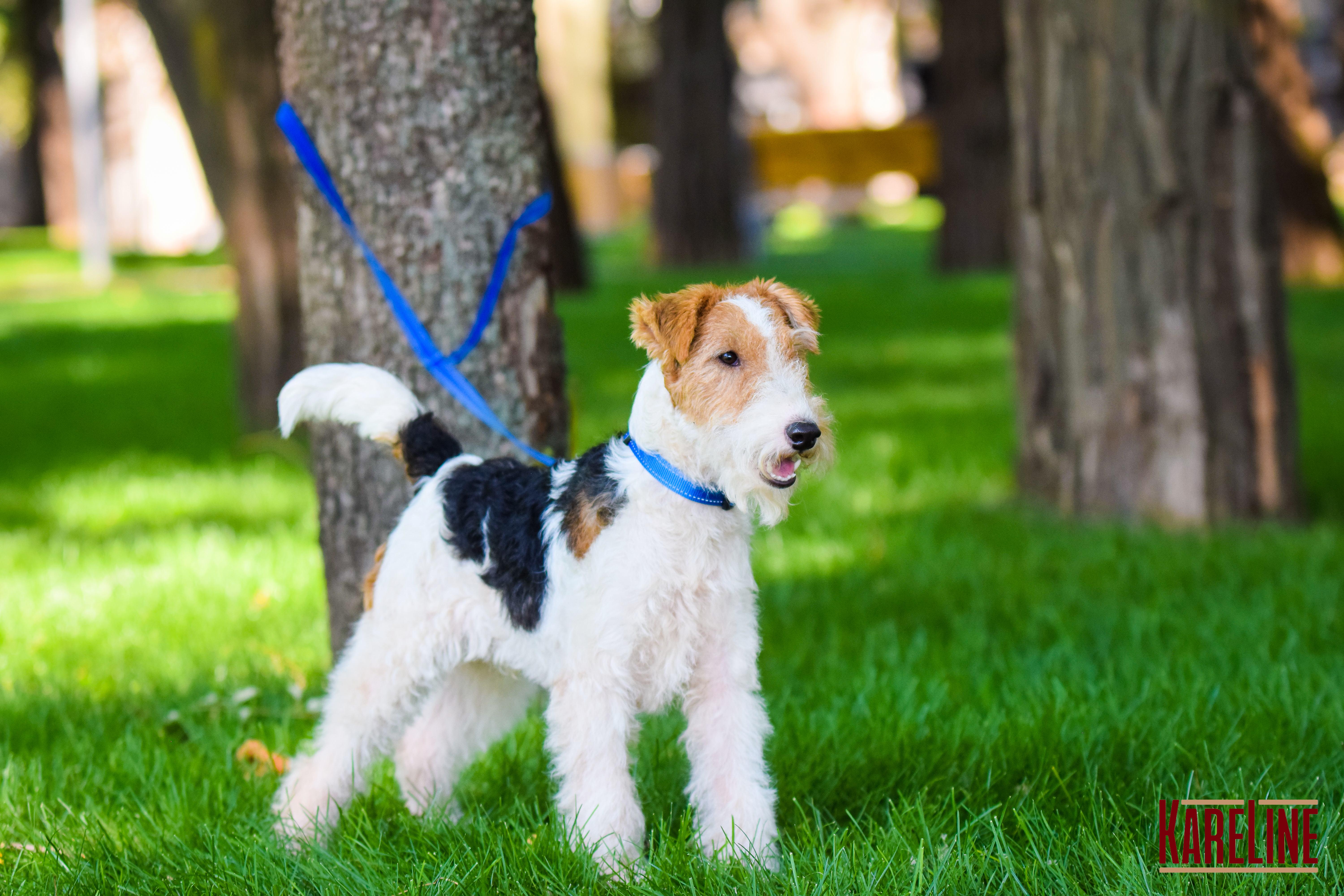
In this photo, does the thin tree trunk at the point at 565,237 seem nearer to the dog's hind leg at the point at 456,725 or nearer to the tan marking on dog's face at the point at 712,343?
the dog's hind leg at the point at 456,725

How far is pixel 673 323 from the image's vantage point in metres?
2.82

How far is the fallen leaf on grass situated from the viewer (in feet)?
12.0

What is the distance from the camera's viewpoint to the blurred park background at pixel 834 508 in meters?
3.18

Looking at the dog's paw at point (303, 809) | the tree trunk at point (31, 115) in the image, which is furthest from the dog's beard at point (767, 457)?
the tree trunk at point (31, 115)

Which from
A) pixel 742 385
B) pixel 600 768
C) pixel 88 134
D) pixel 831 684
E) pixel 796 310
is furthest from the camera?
pixel 88 134

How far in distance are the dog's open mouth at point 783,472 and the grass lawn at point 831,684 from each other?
80 cm

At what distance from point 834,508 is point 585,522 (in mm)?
4054

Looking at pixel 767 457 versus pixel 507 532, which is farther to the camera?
pixel 507 532

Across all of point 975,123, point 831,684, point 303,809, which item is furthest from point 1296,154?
point 303,809

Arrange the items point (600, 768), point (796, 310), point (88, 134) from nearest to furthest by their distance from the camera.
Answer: point (600, 768), point (796, 310), point (88, 134)

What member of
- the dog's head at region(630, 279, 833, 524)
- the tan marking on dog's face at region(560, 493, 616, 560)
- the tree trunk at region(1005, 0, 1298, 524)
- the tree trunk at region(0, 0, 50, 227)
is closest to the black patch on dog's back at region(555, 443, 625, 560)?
the tan marking on dog's face at region(560, 493, 616, 560)

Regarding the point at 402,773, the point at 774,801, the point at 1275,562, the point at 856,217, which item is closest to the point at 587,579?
the point at 774,801

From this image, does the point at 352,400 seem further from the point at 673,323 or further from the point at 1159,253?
the point at 1159,253

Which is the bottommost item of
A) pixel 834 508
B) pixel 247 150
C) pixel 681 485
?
pixel 834 508
